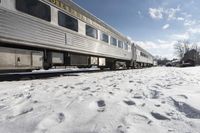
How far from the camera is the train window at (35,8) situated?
691 centimetres

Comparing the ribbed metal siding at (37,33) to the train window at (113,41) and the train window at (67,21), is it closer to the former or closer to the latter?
the train window at (67,21)

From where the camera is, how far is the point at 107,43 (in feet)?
48.9

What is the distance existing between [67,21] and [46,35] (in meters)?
1.70

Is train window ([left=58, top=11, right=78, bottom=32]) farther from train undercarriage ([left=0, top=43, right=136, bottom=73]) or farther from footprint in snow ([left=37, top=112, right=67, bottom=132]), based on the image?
footprint in snow ([left=37, top=112, right=67, bottom=132])

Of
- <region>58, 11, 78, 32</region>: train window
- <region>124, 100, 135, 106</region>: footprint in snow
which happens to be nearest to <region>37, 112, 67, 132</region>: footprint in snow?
<region>124, 100, 135, 106</region>: footprint in snow

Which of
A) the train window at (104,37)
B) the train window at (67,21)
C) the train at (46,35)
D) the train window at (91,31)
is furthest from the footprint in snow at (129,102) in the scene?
the train window at (104,37)

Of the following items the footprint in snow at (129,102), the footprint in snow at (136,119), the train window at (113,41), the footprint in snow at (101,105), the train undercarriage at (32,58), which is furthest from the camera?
the train window at (113,41)

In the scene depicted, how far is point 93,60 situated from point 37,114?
10193mm

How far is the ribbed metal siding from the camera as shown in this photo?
6.43 meters

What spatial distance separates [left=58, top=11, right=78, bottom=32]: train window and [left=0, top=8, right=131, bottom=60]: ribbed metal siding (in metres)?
0.25

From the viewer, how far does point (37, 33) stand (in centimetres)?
759

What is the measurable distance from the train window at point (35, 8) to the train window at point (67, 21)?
30.8 inches

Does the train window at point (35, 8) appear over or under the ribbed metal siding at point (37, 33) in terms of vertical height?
over

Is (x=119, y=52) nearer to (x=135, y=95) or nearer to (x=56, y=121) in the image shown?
(x=135, y=95)
